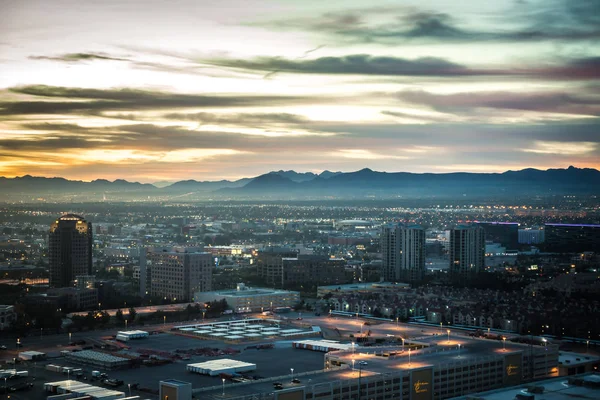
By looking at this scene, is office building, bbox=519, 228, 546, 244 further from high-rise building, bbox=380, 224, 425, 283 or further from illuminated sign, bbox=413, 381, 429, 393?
illuminated sign, bbox=413, 381, 429, 393

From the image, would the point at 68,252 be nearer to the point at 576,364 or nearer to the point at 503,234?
the point at 576,364

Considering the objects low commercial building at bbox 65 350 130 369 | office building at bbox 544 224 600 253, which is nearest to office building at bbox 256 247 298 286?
low commercial building at bbox 65 350 130 369

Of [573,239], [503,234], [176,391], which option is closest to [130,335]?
[176,391]

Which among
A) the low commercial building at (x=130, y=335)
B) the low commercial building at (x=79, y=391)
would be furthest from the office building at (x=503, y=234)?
the low commercial building at (x=79, y=391)

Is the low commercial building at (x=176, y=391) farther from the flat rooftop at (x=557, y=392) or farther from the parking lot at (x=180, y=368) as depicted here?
the flat rooftop at (x=557, y=392)

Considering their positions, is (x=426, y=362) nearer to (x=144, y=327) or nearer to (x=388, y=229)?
(x=144, y=327)
